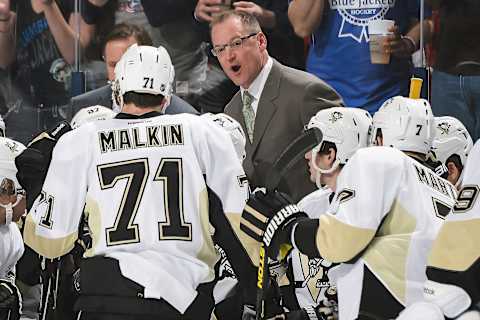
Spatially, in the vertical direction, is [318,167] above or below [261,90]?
above

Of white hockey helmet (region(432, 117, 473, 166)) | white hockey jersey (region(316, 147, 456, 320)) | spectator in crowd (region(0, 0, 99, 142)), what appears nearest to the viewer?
→ white hockey jersey (region(316, 147, 456, 320))

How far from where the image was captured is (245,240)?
3963 mm

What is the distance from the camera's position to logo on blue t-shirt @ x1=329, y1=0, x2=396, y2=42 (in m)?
5.73

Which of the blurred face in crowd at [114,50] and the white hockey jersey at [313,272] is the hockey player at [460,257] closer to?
the white hockey jersey at [313,272]

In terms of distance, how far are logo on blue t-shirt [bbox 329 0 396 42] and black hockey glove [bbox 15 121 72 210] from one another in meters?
1.90

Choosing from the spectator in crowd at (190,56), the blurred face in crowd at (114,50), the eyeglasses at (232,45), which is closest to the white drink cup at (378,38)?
the eyeglasses at (232,45)

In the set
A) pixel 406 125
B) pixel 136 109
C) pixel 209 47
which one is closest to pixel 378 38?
pixel 209 47

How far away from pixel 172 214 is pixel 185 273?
0.67 feet

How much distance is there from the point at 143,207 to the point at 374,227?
813 millimetres

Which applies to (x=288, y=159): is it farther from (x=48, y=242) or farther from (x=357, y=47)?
(x=357, y=47)

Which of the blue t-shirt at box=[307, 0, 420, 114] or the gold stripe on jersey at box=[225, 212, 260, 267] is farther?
the blue t-shirt at box=[307, 0, 420, 114]

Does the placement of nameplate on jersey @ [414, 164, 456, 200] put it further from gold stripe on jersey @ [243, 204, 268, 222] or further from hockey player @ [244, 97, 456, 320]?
gold stripe on jersey @ [243, 204, 268, 222]

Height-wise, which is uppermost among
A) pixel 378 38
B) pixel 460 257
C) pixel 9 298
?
pixel 460 257

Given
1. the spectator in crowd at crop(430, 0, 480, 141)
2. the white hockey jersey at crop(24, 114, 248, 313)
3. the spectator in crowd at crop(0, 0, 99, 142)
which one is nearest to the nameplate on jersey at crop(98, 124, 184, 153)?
the white hockey jersey at crop(24, 114, 248, 313)
